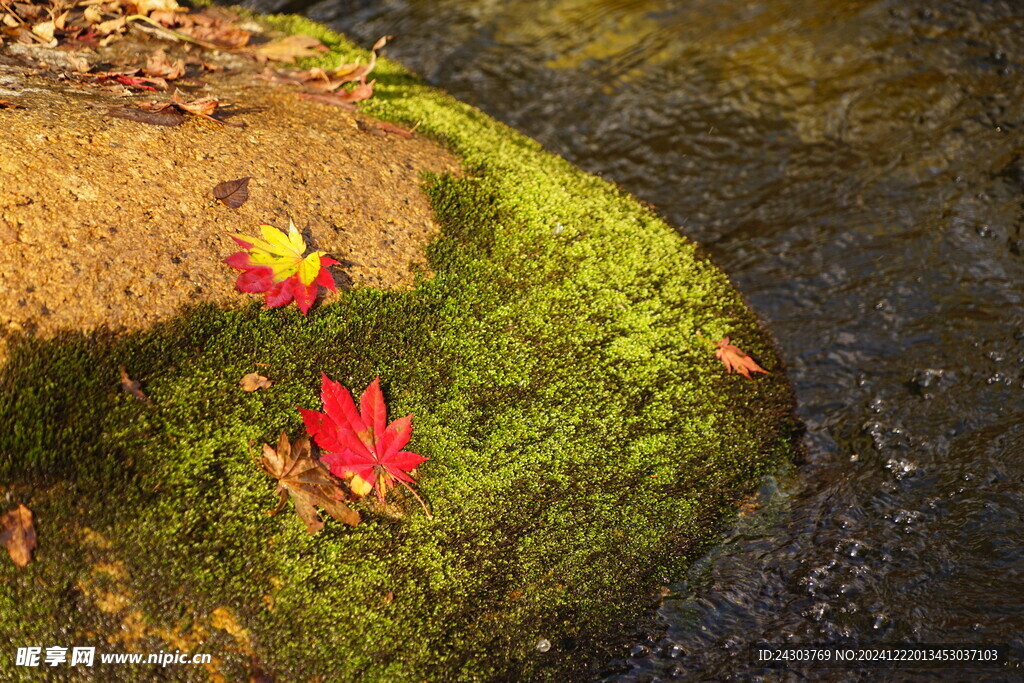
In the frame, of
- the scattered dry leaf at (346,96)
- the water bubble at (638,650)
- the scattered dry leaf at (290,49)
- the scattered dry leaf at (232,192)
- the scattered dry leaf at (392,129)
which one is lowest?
the water bubble at (638,650)

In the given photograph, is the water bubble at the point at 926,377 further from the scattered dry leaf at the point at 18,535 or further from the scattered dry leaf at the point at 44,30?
the scattered dry leaf at the point at 44,30

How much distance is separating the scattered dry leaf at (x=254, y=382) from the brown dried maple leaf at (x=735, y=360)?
1.91 m

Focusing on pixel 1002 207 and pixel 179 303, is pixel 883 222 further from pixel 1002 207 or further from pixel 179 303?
pixel 179 303

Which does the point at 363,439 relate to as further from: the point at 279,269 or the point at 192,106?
the point at 192,106

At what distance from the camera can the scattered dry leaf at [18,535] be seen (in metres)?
2.17

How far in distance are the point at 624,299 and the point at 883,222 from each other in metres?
2.31

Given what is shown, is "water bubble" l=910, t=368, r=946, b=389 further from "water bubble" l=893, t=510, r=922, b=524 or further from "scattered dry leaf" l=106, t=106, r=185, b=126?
"scattered dry leaf" l=106, t=106, r=185, b=126

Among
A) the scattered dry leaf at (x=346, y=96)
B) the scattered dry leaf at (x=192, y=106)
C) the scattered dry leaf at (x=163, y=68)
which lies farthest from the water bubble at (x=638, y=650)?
the scattered dry leaf at (x=163, y=68)

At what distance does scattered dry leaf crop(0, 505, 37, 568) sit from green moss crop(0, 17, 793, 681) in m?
0.04

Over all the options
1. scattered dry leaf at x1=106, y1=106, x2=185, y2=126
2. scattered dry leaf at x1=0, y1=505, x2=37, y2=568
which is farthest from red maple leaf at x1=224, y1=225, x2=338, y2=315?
scattered dry leaf at x1=0, y1=505, x2=37, y2=568

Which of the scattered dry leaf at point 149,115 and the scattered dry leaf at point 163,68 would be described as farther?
the scattered dry leaf at point 163,68

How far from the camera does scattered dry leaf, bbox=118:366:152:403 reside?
7.94ft

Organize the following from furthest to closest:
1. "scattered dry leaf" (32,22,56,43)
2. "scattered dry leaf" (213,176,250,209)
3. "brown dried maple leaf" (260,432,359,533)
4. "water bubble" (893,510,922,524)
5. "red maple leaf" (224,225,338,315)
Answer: "scattered dry leaf" (32,22,56,43)
"water bubble" (893,510,922,524)
"scattered dry leaf" (213,176,250,209)
"red maple leaf" (224,225,338,315)
"brown dried maple leaf" (260,432,359,533)

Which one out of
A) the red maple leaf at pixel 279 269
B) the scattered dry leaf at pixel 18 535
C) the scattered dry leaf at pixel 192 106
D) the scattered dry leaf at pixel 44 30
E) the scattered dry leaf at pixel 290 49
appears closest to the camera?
the scattered dry leaf at pixel 18 535
